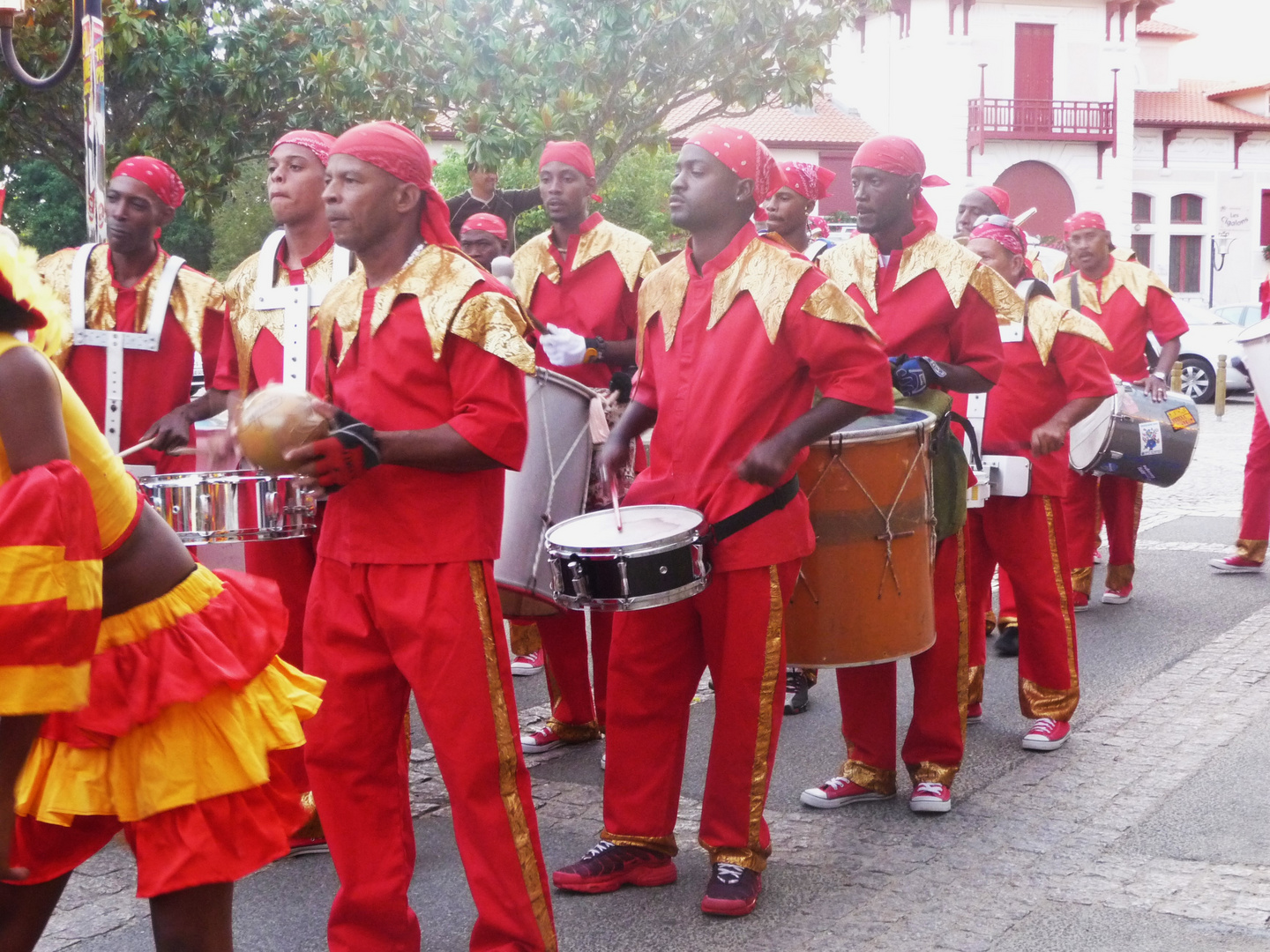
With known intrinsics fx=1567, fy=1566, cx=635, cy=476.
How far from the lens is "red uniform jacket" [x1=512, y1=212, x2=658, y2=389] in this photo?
259 inches

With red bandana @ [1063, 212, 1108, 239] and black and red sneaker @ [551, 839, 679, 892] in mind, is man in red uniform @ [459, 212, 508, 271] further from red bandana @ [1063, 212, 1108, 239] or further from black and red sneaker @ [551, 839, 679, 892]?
black and red sneaker @ [551, 839, 679, 892]

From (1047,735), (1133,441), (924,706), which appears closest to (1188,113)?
(1133,441)

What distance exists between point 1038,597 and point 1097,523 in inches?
128

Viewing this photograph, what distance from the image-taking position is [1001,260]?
22.5 ft

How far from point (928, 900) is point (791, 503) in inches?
48.6

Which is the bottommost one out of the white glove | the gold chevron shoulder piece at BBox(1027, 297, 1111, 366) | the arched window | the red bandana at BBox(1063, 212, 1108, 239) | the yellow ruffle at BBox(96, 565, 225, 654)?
the yellow ruffle at BBox(96, 565, 225, 654)

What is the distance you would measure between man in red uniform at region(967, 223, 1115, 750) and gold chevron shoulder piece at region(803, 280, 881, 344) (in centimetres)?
204

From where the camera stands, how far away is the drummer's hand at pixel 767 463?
14.0ft

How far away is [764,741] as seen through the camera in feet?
14.9

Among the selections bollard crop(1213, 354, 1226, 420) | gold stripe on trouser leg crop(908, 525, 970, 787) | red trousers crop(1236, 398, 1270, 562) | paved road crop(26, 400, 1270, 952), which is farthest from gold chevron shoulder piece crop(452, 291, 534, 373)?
bollard crop(1213, 354, 1226, 420)

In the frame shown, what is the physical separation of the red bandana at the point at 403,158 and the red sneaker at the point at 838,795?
2.55 metres

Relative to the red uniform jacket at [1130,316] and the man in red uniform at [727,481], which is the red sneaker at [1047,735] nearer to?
the man in red uniform at [727,481]

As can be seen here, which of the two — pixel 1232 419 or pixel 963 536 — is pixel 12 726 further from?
pixel 1232 419

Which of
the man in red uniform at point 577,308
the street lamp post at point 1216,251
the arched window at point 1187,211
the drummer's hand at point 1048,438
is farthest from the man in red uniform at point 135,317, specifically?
the arched window at point 1187,211
